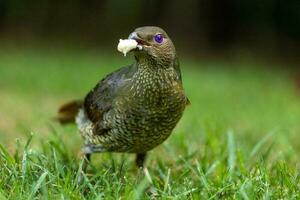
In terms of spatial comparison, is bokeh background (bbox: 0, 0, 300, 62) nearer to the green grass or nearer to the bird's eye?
the green grass

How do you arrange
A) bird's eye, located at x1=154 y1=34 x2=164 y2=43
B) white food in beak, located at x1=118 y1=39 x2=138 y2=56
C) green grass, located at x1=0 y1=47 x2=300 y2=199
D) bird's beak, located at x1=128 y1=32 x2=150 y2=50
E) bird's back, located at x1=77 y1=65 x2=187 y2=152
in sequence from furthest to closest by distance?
bird's back, located at x1=77 y1=65 x2=187 y2=152 → bird's eye, located at x1=154 y1=34 x2=164 y2=43 → bird's beak, located at x1=128 y1=32 x2=150 y2=50 → white food in beak, located at x1=118 y1=39 x2=138 y2=56 → green grass, located at x1=0 y1=47 x2=300 y2=199

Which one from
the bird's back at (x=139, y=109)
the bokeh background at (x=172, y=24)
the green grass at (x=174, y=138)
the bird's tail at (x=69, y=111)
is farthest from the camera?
the bokeh background at (x=172, y=24)

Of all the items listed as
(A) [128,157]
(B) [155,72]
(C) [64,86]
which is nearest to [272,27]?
(C) [64,86]

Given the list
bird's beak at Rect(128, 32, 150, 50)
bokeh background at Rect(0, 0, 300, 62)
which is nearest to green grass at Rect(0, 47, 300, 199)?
bird's beak at Rect(128, 32, 150, 50)

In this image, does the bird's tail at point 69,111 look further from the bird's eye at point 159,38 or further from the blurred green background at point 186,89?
the bird's eye at point 159,38

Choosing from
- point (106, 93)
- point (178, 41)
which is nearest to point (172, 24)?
point (178, 41)

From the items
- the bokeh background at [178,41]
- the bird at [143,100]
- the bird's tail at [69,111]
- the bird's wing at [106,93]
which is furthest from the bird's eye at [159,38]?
the bokeh background at [178,41]

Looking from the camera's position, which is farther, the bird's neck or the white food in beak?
the bird's neck
